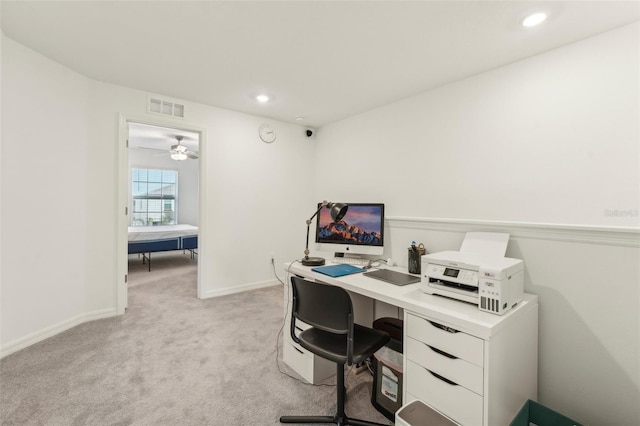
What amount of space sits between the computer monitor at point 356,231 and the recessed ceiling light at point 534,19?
4.91ft

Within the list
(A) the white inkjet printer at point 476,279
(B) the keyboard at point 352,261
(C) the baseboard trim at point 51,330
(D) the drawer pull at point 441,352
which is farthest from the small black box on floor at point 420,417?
(C) the baseboard trim at point 51,330

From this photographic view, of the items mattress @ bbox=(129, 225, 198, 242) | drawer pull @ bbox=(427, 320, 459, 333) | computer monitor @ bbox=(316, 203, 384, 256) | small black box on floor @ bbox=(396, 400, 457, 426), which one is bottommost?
small black box on floor @ bbox=(396, 400, 457, 426)

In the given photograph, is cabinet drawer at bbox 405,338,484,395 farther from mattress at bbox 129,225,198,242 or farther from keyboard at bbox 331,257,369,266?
mattress at bbox 129,225,198,242

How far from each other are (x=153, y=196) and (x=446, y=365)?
24.7 ft

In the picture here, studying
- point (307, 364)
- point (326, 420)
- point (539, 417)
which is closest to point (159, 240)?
point (307, 364)

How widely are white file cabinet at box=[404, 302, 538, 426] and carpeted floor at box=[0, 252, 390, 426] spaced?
1.51 ft

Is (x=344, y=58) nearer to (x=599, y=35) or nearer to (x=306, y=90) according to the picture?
(x=306, y=90)

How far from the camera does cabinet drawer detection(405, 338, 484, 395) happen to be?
121cm

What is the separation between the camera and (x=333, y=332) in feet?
4.72

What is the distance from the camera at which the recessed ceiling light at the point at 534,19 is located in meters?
1.59

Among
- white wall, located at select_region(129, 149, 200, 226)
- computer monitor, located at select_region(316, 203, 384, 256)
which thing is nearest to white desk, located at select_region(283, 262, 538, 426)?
computer monitor, located at select_region(316, 203, 384, 256)

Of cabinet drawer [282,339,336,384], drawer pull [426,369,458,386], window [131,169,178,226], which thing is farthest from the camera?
window [131,169,178,226]

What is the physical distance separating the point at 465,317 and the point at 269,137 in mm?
3228

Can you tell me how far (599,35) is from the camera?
1710 millimetres
